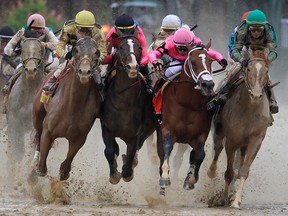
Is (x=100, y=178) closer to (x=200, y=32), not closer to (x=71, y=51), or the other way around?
(x=71, y=51)

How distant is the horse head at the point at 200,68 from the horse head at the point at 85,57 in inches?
46.9

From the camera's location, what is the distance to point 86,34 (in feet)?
50.3

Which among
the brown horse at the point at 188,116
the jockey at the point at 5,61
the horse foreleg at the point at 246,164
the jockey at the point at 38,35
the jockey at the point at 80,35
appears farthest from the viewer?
the jockey at the point at 5,61

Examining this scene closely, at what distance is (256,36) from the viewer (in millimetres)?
15633

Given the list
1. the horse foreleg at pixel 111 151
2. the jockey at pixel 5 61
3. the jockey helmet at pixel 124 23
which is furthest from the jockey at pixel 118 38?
the jockey at pixel 5 61

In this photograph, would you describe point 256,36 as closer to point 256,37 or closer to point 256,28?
point 256,37

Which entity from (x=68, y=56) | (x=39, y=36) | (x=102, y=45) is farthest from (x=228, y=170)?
(x=39, y=36)

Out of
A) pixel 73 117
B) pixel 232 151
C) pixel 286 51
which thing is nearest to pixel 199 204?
pixel 232 151

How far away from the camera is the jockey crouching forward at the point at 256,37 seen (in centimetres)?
1544

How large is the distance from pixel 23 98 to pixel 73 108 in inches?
111

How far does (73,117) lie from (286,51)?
47.0 feet

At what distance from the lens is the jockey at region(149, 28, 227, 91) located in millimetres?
15227

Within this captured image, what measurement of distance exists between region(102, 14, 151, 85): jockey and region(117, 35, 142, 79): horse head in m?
0.18

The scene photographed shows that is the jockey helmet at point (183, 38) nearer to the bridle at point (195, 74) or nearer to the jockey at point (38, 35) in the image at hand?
the bridle at point (195, 74)
